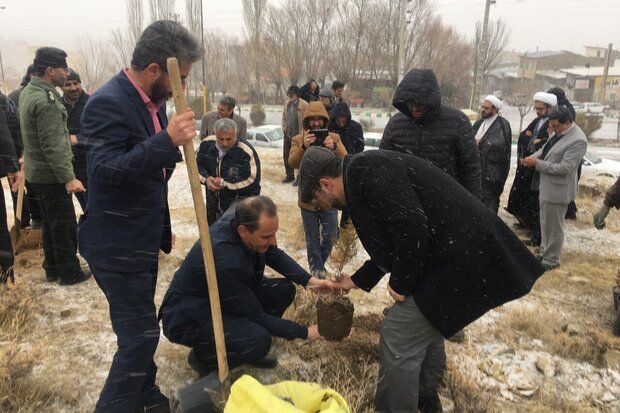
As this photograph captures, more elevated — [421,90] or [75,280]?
[421,90]

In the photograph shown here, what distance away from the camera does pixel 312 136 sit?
172 inches

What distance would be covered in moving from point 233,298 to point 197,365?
648 millimetres

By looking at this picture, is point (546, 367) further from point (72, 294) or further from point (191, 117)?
point (72, 294)

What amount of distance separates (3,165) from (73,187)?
57cm

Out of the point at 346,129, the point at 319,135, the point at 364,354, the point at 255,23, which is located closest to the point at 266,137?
the point at 346,129

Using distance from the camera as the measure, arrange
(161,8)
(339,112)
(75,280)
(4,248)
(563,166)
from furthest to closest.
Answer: (161,8) < (339,112) < (563,166) < (75,280) < (4,248)

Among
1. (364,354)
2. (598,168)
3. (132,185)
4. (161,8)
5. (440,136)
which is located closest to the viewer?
(132,185)

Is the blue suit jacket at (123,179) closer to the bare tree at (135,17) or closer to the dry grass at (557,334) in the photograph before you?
the dry grass at (557,334)

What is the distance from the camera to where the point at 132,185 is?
2072mm

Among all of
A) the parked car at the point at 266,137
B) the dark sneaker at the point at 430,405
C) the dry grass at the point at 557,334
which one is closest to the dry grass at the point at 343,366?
the dark sneaker at the point at 430,405

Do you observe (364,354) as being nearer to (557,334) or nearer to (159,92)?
(557,334)

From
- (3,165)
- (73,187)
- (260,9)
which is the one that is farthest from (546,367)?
(260,9)

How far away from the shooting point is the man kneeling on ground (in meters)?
2.48

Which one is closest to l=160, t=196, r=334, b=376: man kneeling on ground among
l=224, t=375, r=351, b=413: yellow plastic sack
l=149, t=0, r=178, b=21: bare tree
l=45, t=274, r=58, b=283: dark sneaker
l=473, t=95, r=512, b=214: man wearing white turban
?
l=224, t=375, r=351, b=413: yellow plastic sack
